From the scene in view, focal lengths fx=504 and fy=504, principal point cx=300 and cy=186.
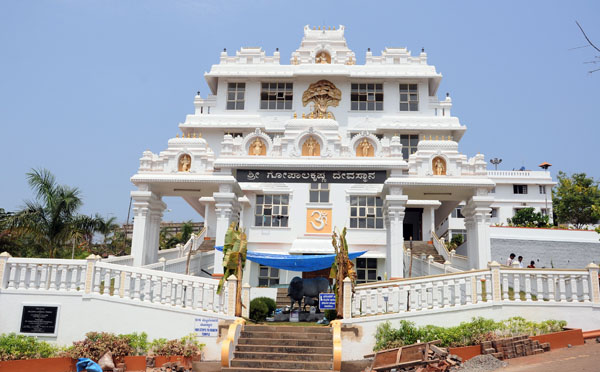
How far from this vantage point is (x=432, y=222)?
86.6 ft

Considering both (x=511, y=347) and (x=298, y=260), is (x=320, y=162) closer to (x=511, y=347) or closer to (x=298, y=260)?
(x=298, y=260)

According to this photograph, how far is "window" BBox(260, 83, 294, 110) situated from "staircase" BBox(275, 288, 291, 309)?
40.1 feet

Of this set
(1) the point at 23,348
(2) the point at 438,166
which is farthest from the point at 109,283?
(2) the point at 438,166

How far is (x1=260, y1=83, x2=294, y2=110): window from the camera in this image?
28547 millimetres

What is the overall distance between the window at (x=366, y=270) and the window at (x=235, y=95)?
1097cm

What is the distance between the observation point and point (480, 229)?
704 inches

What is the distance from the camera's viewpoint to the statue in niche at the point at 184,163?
18.9 metres

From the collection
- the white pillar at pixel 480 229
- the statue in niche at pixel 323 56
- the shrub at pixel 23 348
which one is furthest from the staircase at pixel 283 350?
the statue in niche at pixel 323 56

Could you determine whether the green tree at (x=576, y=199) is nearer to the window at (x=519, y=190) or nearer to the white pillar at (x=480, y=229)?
the window at (x=519, y=190)

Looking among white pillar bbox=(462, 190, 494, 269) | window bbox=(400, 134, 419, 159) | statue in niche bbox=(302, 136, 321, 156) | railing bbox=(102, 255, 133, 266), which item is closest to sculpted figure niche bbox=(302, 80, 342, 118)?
window bbox=(400, 134, 419, 159)

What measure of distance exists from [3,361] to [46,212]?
970 cm

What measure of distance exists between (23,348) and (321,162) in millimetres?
10362

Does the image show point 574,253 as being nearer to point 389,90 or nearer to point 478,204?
point 478,204

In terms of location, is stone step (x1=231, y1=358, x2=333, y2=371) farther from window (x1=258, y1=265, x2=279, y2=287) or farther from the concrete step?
window (x1=258, y1=265, x2=279, y2=287)
